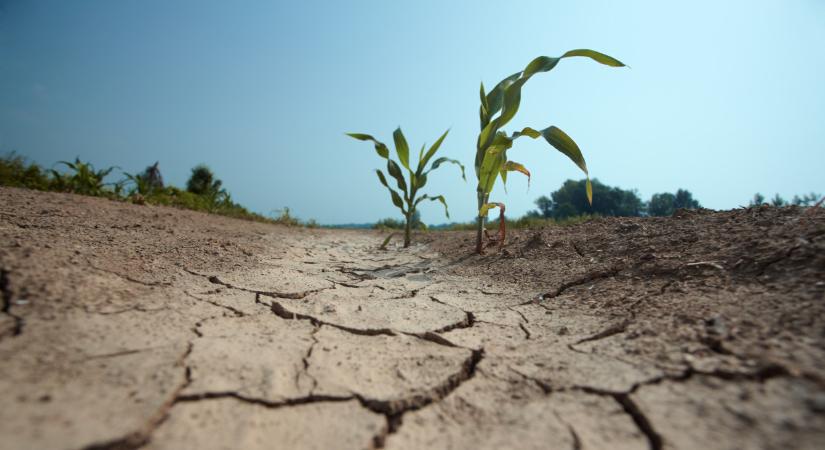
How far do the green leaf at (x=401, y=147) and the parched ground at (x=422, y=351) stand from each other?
72.9 inches

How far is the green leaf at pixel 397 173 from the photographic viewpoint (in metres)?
3.69

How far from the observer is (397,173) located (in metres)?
3.71

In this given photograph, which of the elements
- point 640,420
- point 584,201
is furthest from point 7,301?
point 584,201

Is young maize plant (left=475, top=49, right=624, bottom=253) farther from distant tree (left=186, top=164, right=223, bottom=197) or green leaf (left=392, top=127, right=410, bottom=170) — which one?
distant tree (left=186, top=164, right=223, bottom=197)

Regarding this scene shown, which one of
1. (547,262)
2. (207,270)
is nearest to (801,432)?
(547,262)

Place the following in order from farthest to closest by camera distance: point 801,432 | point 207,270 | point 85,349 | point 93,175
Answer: point 93,175
point 207,270
point 85,349
point 801,432

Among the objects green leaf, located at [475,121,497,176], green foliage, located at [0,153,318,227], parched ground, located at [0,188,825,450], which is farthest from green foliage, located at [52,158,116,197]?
green leaf, located at [475,121,497,176]

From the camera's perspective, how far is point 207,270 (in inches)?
78.9

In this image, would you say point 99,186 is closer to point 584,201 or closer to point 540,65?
point 540,65

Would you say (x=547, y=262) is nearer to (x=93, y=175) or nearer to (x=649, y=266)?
(x=649, y=266)

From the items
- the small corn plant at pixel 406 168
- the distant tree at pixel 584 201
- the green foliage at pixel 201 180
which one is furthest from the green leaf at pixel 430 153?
the green foliage at pixel 201 180

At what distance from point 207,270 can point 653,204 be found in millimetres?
5631

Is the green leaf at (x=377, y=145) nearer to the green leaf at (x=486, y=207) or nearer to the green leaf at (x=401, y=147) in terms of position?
the green leaf at (x=401, y=147)

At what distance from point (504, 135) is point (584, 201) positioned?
16.1 feet
